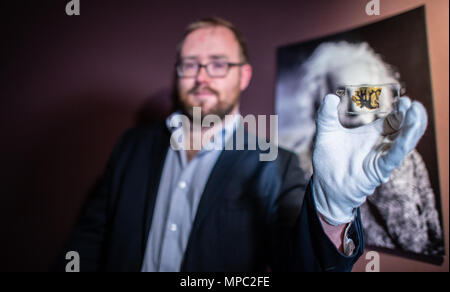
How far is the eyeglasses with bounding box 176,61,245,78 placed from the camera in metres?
0.94

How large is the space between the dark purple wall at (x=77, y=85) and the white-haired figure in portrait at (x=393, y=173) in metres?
0.15

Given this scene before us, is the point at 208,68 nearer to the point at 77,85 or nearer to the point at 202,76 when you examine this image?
the point at 202,76

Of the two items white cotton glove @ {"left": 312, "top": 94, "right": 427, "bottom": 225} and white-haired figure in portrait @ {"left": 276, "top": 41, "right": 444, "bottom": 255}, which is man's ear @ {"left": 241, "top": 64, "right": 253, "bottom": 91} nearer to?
white-haired figure in portrait @ {"left": 276, "top": 41, "right": 444, "bottom": 255}

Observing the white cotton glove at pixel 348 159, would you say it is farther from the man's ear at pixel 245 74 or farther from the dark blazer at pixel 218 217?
the man's ear at pixel 245 74

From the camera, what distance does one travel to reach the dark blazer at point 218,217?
0.71 metres

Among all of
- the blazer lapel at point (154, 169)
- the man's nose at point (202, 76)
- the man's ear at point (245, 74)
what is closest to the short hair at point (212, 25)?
the man's ear at point (245, 74)

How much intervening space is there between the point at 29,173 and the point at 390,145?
1322 mm

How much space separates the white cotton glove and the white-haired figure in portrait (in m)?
0.33

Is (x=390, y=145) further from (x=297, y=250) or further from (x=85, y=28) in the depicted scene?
(x=85, y=28)

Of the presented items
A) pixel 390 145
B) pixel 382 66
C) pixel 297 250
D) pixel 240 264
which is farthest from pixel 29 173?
pixel 382 66

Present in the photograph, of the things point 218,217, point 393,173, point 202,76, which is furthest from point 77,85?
point 393,173

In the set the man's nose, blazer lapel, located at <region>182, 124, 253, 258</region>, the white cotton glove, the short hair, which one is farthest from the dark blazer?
the short hair

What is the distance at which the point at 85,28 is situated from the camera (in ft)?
3.60

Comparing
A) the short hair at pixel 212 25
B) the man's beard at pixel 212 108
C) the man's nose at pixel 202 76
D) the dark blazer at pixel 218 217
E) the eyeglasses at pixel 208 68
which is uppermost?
the short hair at pixel 212 25
